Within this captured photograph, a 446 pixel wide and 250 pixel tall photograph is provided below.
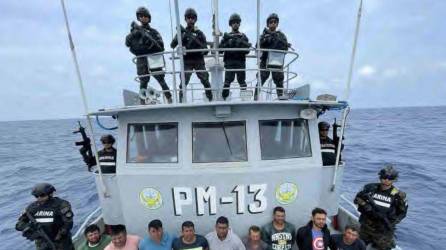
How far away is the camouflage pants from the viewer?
645cm

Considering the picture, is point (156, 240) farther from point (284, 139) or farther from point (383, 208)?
point (383, 208)

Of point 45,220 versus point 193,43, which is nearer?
point 45,220

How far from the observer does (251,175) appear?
6281 millimetres

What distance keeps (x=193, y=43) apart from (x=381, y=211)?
4.95 m

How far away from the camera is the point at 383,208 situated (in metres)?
6.33

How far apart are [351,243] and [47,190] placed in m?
5.64

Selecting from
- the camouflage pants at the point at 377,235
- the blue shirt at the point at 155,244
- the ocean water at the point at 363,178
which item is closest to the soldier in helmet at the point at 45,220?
the blue shirt at the point at 155,244

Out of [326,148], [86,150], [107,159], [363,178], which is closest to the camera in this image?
[107,159]

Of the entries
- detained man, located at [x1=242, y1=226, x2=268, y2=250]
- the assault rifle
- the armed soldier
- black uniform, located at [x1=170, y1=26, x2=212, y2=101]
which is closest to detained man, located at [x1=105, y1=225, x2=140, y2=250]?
detained man, located at [x1=242, y1=226, x2=268, y2=250]

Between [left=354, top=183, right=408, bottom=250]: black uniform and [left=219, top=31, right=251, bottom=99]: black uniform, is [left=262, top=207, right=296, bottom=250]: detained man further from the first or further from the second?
[left=219, top=31, right=251, bottom=99]: black uniform

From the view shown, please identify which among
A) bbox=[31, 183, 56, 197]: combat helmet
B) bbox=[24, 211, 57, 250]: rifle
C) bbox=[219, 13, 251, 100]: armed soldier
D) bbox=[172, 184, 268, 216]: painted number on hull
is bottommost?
bbox=[24, 211, 57, 250]: rifle

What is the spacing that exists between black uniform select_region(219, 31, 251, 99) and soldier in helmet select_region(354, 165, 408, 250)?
3242 millimetres

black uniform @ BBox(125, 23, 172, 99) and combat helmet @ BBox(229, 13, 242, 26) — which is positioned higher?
→ combat helmet @ BBox(229, 13, 242, 26)

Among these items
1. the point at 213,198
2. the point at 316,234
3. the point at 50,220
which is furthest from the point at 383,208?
the point at 50,220
